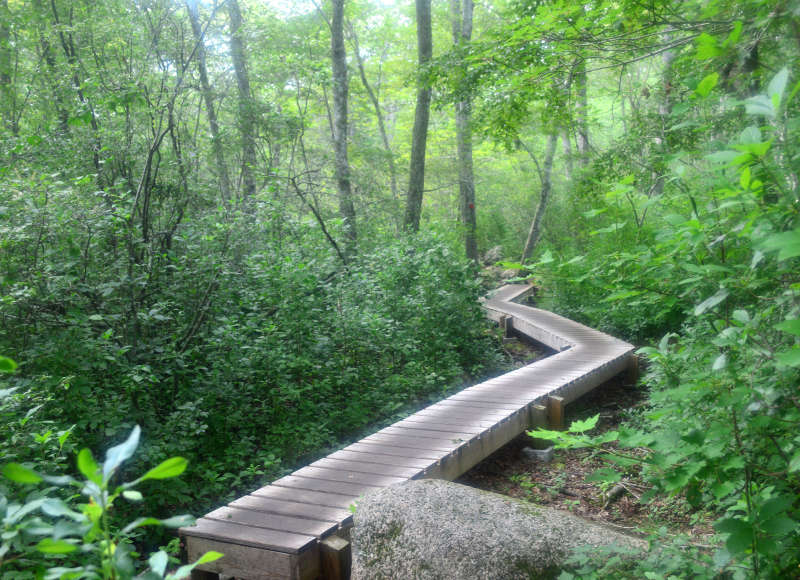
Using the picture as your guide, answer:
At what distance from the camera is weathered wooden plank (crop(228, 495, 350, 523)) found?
3.56m

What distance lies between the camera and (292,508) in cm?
368

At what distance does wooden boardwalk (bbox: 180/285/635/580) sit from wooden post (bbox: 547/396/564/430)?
10 mm

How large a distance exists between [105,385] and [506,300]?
10.6 meters

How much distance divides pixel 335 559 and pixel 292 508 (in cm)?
54

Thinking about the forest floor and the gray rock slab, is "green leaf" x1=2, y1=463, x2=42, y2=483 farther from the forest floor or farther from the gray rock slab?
the forest floor

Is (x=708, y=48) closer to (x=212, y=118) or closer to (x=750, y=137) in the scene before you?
(x=750, y=137)

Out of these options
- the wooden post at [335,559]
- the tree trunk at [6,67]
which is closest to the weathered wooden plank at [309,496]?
the wooden post at [335,559]

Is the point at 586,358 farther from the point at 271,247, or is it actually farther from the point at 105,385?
the point at 105,385

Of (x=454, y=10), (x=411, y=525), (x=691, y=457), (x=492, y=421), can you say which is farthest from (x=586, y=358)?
(x=454, y=10)

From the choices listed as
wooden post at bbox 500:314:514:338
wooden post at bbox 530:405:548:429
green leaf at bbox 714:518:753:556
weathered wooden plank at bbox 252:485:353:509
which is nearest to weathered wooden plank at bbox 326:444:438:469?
weathered wooden plank at bbox 252:485:353:509

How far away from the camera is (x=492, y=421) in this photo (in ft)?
17.5

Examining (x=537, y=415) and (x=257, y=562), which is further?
(x=537, y=415)

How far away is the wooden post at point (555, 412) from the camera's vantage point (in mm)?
6082

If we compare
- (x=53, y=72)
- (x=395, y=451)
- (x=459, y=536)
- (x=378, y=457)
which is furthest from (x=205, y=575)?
(x=53, y=72)
